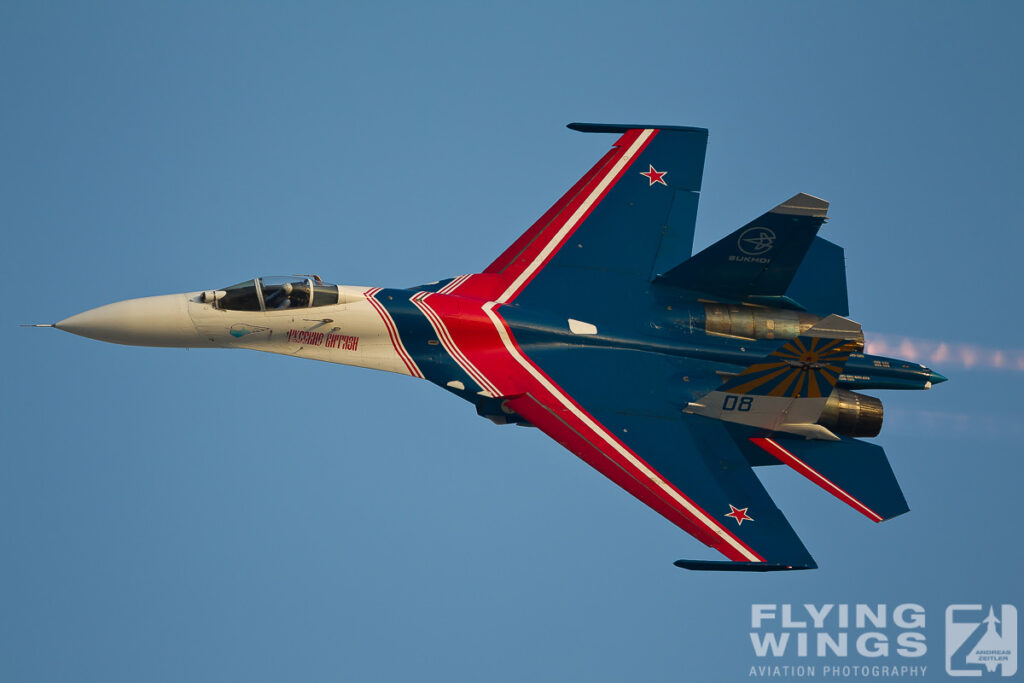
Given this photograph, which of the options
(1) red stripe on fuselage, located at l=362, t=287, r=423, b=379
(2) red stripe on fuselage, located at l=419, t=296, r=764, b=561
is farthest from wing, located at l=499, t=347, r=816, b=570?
(1) red stripe on fuselage, located at l=362, t=287, r=423, b=379

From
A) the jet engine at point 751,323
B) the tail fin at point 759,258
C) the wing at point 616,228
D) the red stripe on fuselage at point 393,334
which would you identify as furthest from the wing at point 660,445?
the red stripe on fuselage at point 393,334

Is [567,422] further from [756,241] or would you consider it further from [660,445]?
[756,241]

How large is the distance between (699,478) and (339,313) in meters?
7.67

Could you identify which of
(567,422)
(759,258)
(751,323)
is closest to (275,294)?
(567,422)

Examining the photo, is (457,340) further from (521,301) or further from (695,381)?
(695,381)

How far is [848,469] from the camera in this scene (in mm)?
27484

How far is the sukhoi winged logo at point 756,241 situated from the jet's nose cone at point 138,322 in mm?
10935

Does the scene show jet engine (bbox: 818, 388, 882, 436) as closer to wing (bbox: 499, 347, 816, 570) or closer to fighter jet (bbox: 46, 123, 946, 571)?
fighter jet (bbox: 46, 123, 946, 571)

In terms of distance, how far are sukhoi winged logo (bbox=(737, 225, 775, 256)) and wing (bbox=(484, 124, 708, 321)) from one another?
189cm

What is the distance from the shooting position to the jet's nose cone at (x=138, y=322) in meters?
26.8

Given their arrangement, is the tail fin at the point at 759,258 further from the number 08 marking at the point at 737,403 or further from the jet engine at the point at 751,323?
the number 08 marking at the point at 737,403

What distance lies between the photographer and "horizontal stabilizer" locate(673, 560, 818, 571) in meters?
25.0

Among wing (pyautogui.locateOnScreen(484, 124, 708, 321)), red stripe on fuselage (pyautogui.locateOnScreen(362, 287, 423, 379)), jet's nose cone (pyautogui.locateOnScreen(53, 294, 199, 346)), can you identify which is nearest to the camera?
jet's nose cone (pyautogui.locateOnScreen(53, 294, 199, 346))

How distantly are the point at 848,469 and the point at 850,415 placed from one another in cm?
109
